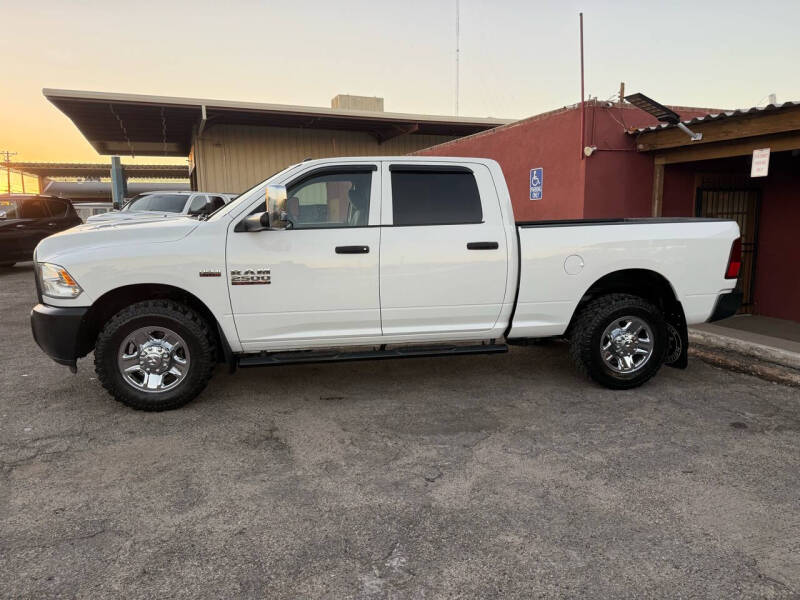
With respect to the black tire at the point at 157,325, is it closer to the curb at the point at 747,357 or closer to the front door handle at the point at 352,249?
the front door handle at the point at 352,249

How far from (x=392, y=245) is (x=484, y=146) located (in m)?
7.41

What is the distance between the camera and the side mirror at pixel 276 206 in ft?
13.9

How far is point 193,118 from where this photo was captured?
18.4 metres

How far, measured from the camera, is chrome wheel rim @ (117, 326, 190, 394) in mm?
4609

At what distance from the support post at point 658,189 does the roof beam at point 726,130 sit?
1.17ft

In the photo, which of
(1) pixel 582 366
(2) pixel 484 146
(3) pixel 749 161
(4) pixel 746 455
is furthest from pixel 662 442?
(2) pixel 484 146

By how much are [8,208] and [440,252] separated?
1345 cm

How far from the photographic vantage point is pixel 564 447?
13.3ft

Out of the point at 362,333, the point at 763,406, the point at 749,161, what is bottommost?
the point at 763,406

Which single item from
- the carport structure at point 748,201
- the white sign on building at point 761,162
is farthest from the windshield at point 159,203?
the white sign on building at point 761,162

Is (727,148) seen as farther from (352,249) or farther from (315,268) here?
(315,268)

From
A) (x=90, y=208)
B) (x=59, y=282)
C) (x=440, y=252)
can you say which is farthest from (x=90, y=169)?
(x=440, y=252)

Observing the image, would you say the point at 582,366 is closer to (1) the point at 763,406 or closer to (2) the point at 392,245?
(1) the point at 763,406

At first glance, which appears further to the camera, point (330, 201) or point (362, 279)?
point (330, 201)
